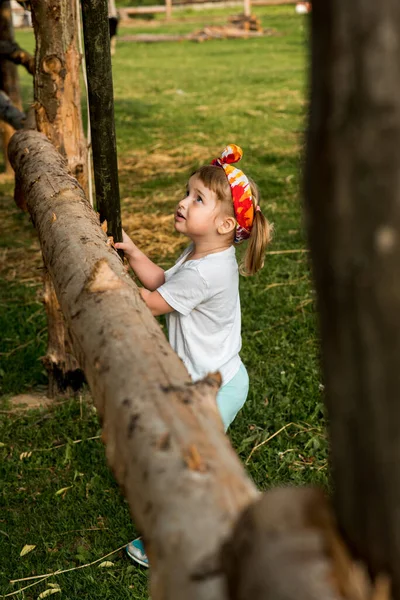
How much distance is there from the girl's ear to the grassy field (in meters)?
1.06

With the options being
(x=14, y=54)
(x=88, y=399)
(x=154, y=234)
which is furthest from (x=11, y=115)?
(x=88, y=399)

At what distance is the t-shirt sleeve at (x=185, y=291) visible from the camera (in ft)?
9.95

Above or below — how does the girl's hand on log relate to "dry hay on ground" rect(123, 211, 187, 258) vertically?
above

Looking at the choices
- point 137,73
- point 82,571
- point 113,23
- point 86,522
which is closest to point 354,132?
point 82,571

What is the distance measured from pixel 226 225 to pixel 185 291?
28 cm

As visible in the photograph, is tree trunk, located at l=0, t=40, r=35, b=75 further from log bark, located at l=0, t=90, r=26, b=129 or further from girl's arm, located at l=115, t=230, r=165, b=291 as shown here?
girl's arm, located at l=115, t=230, r=165, b=291

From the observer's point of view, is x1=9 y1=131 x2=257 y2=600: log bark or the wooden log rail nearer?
the wooden log rail

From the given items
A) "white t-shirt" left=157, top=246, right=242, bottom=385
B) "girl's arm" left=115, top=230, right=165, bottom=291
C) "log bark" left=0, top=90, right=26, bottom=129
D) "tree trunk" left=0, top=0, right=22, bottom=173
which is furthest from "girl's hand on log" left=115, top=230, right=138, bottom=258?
"tree trunk" left=0, top=0, right=22, bottom=173

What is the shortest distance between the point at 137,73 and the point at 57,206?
14.4 meters

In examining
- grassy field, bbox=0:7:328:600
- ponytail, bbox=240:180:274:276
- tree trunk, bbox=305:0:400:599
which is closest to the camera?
→ tree trunk, bbox=305:0:400:599

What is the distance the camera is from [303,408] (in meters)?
4.06

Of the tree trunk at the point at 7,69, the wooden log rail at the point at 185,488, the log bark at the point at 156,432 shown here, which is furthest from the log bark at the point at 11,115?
the wooden log rail at the point at 185,488

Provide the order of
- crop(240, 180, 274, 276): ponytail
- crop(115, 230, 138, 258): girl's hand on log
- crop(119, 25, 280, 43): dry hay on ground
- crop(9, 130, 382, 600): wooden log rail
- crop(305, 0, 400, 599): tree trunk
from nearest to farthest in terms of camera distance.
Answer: crop(305, 0, 400, 599): tree trunk
crop(9, 130, 382, 600): wooden log rail
crop(240, 180, 274, 276): ponytail
crop(115, 230, 138, 258): girl's hand on log
crop(119, 25, 280, 43): dry hay on ground

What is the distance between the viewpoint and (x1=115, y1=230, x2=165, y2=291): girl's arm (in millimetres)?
3342
